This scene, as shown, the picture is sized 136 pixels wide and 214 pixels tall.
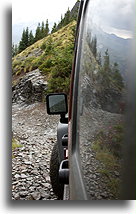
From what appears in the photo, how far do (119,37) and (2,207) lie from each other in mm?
981

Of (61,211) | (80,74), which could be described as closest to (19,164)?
(61,211)

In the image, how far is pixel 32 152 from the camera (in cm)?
344

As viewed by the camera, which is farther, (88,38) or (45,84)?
(45,84)

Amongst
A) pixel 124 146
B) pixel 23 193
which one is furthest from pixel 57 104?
pixel 124 146

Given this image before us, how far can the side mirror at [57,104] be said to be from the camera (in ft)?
5.27

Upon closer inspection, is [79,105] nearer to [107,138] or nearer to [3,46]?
[107,138]

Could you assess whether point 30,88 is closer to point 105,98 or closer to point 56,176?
point 56,176

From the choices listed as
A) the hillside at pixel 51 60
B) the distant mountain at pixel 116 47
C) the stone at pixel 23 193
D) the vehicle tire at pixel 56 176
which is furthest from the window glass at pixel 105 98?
the hillside at pixel 51 60

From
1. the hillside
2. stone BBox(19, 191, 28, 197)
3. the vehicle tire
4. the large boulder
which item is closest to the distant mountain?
the vehicle tire

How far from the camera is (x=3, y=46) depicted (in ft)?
4.73

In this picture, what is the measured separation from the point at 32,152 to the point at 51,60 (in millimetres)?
3799

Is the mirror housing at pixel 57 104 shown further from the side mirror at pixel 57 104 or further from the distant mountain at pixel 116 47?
the distant mountain at pixel 116 47

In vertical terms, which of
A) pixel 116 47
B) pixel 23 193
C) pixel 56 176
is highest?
pixel 116 47

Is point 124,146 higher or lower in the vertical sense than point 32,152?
higher
